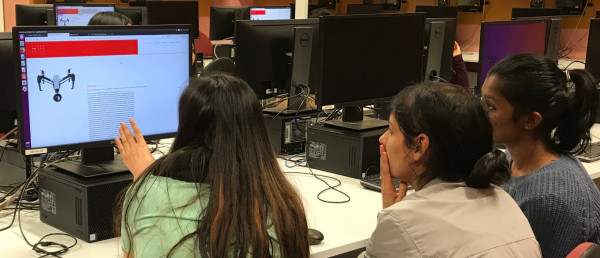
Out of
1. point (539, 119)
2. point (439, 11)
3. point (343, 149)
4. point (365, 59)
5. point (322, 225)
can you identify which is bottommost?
point (322, 225)

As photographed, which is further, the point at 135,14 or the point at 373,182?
the point at 135,14

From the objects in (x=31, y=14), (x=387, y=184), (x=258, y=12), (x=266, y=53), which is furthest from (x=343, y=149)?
(x=258, y=12)

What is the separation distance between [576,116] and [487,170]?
2.11 ft

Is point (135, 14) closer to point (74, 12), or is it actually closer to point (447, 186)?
point (74, 12)

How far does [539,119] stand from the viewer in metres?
1.91

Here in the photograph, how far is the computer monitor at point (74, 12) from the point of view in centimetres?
542

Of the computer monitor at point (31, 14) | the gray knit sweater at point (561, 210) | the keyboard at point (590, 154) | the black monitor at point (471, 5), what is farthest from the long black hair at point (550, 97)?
the black monitor at point (471, 5)

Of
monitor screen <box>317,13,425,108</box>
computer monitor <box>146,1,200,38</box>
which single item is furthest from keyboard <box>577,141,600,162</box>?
computer monitor <box>146,1,200,38</box>

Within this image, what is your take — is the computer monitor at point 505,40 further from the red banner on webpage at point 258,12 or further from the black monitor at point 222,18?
the red banner on webpage at point 258,12

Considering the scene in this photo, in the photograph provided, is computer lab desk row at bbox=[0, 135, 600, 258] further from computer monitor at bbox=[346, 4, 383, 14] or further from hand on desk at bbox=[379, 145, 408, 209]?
computer monitor at bbox=[346, 4, 383, 14]

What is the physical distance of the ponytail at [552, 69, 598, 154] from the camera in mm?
1923

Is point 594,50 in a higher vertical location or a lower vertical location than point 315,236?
higher

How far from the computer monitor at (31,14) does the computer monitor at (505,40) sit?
Result: 3.54 m

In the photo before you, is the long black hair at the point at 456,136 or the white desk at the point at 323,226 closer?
the long black hair at the point at 456,136
